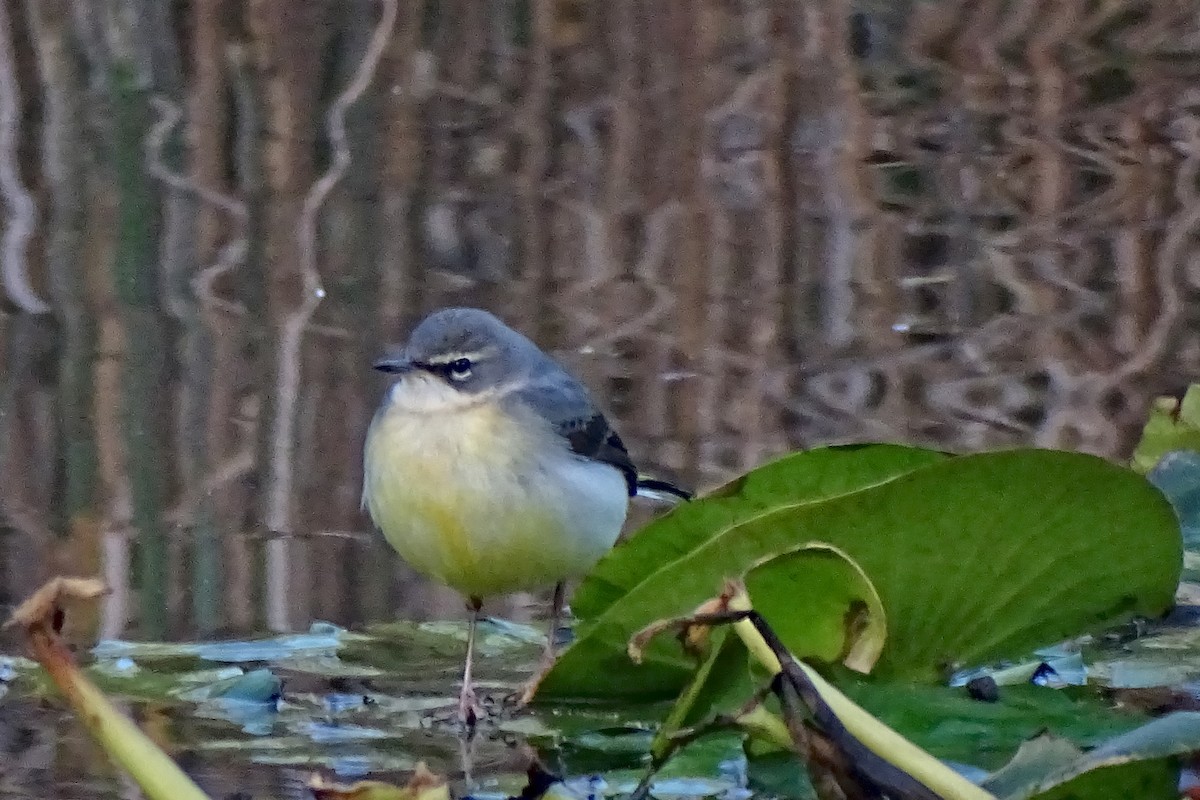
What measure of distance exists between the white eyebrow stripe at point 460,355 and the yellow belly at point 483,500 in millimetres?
280

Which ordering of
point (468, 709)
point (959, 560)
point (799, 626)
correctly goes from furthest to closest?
1. point (468, 709)
2. point (959, 560)
3. point (799, 626)

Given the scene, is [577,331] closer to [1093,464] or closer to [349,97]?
[1093,464]

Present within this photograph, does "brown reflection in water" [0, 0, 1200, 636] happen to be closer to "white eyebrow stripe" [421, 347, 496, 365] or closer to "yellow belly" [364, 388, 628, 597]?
"yellow belly" [364, 388, 628, 597]

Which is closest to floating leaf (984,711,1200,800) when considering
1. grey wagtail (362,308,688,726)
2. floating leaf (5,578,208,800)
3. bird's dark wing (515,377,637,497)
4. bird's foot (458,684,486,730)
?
floating leaf (5,578,208,800)

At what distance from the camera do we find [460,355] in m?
4.45

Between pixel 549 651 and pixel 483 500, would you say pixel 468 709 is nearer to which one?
pixel 549 651

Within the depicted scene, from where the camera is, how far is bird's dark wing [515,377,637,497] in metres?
4.33

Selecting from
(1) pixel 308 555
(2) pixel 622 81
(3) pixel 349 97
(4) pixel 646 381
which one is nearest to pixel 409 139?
(3) pixel 349 97

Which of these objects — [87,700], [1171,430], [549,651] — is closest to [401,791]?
[87,700]

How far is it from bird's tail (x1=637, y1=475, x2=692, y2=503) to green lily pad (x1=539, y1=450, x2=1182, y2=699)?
1.41 meters

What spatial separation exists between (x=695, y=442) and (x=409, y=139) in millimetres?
5230

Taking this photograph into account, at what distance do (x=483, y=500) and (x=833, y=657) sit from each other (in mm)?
1221

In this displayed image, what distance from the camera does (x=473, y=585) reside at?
3852mm

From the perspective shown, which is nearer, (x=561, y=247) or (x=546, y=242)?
(x=561, y=247)
